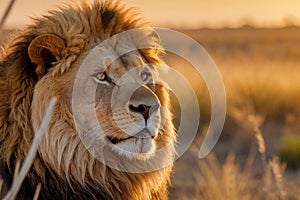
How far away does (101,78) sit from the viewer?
173 inches

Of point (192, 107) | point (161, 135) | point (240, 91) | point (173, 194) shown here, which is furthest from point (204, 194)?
point (240, 91)

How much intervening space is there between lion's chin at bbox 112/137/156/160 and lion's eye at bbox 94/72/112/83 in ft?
0.97

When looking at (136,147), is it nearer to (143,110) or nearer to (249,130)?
(143,110)

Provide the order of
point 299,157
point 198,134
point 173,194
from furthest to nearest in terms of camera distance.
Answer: point 198,134 < point 299,157 < point 173,194

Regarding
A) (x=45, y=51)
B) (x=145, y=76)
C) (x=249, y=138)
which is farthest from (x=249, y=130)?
(x=45, y=51)

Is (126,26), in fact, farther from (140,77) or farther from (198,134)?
(198,134)

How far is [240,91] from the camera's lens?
13430mm

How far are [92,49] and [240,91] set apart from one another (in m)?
9.15

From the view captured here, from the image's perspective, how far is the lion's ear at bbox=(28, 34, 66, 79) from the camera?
4227 millimetres

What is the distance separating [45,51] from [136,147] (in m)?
0.60

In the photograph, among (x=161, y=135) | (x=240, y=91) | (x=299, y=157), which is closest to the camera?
(x=161, y=135)

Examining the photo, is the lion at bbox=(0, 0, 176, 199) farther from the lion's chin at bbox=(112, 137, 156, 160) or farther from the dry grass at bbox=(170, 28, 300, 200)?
the dry grass at bbox=(170, 28, 300, 200)

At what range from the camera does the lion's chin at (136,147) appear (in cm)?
429

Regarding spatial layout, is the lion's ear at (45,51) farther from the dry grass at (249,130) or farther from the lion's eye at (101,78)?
the dry grass at (249,130)
